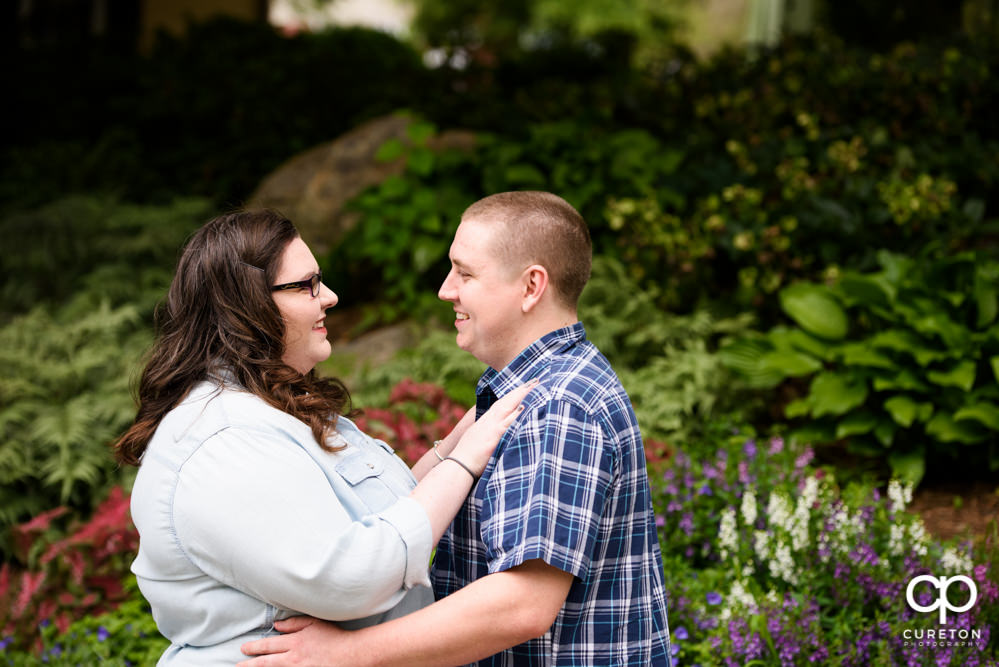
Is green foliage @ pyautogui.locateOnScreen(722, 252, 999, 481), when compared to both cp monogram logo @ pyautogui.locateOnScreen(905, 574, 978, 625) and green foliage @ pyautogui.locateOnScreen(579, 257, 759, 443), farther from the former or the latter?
cp monogram logo @ pyautogui.locateOnScreen(905, 574, 978, 625)

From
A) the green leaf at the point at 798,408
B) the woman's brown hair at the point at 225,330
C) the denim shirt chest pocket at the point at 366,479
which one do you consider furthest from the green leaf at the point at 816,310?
the woman's brown hair at the point at 225,330

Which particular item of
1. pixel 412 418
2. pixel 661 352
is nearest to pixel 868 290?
pixel 661 352

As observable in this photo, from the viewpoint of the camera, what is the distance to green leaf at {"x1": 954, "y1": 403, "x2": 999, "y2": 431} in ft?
13.5

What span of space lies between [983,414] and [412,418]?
287 cm

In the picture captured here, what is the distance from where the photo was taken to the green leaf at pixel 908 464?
428 cm

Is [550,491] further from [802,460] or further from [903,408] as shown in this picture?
[903,408]

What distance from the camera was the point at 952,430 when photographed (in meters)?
4.25

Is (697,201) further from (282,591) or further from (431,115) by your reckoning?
(282,591)

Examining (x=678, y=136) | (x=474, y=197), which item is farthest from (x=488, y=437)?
(x=678, y=136)

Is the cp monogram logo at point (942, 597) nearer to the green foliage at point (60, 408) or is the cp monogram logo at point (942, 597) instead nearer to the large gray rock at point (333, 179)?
the green foliage at point (60, 408)

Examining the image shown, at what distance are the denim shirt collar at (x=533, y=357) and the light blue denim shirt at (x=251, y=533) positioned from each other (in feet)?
1.27

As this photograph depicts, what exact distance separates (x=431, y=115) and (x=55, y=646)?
5880 mm

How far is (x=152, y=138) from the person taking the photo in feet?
34.4

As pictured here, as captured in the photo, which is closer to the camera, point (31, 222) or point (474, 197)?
point (474, 197)
